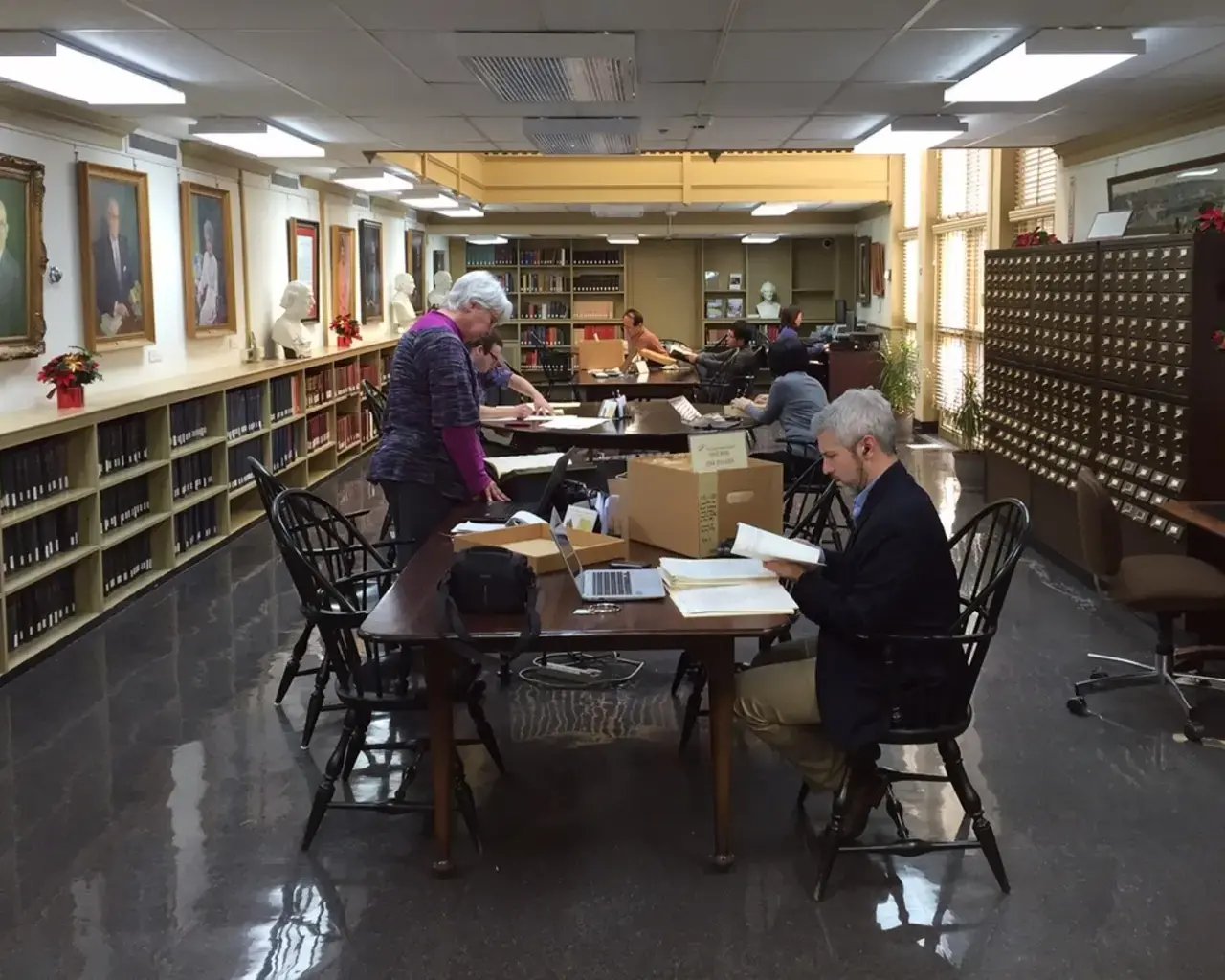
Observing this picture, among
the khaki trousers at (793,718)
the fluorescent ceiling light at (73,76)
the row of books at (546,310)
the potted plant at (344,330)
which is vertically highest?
the fluorescent ceiling light at (73,76)

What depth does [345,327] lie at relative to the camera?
10.7 m

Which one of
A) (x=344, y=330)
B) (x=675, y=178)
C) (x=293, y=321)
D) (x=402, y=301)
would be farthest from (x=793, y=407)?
(x=402, y=301)

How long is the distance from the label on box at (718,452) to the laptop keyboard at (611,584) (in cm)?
40

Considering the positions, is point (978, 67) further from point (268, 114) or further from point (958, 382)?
point (958, 382)

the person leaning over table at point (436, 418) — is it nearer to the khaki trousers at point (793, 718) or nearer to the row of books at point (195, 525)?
the khaki trousers at point (793, 718)

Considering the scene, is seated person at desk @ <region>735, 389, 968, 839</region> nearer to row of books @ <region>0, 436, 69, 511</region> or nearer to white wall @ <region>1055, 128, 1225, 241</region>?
row of books @ <region>0, 436, 69, 511</region>

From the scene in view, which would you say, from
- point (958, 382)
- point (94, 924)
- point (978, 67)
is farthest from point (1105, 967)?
point (958, 382)

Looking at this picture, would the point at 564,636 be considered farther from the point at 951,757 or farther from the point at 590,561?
the point at 951,757

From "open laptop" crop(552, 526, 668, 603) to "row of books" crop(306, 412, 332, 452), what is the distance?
6.33m

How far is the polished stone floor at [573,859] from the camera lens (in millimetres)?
2750

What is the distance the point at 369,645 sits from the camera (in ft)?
10.6

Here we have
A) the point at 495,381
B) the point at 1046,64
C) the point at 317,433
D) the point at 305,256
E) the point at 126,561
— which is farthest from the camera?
the point at 305,256

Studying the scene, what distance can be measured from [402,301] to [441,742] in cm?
1045

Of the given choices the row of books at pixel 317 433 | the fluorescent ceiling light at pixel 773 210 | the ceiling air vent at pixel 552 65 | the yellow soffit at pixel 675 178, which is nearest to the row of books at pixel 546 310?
the fluorescent ceiling light at pixel 773 210
